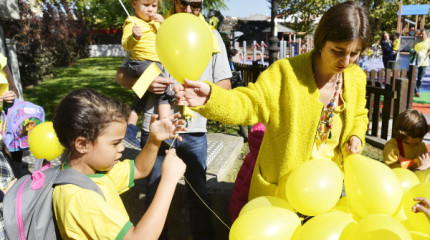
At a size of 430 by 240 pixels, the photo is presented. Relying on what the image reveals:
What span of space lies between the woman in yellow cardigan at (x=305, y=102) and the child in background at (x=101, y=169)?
1.13 feet

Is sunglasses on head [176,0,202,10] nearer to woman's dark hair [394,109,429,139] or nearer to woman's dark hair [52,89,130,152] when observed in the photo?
woman's dark hair [52,89,130,152]

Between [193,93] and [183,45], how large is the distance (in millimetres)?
245

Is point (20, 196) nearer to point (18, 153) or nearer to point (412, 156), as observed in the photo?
point (18, 153)

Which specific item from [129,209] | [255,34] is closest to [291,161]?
[129,209]

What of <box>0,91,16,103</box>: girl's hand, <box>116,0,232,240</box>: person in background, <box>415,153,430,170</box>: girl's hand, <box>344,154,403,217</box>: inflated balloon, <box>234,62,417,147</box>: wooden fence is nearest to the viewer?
<box>344,154,403,217</box>: inflated balloon

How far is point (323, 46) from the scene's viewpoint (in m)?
1.76

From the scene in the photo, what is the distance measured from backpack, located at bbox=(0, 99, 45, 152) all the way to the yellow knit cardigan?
89.2 inches

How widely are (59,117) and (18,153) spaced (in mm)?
2685

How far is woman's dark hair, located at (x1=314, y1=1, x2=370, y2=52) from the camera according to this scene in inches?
64.1

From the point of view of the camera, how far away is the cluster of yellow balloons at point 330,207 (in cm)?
143

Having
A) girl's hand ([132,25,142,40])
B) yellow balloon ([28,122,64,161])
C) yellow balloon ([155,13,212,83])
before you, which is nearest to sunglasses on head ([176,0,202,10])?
girl's hand ([132,25,142,40])

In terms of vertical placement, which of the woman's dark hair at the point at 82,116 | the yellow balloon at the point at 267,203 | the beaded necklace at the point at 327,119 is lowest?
the yellow balloon at the point at 267,203

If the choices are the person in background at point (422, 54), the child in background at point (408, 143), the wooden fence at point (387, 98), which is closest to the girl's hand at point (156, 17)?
the child in background at point (408, 143)

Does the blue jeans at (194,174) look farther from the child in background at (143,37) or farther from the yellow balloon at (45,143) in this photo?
the yellow balloon at (45,143)
